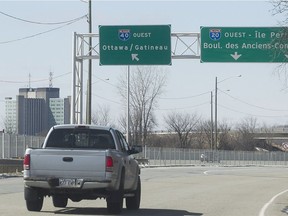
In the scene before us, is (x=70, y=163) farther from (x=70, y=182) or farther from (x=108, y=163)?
(x=108, y=163)

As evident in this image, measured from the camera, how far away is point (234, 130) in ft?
479

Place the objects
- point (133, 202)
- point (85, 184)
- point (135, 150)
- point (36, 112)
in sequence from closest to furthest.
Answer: point (85, 184) < point (135, 150) < point (133, 202) < point (36, 112)

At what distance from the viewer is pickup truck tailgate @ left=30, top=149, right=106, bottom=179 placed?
558 inches

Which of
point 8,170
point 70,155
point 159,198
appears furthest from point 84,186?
point 8,170

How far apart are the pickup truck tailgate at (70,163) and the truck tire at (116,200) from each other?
573mm

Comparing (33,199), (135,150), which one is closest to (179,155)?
(135,150)

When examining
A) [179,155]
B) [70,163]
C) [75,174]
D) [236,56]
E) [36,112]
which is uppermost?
[36,112]

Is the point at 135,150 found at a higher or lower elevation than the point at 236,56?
lower

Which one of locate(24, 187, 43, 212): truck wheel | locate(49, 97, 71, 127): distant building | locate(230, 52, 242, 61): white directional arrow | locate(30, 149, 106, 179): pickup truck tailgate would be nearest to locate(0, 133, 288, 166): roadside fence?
locate(230, 52, 242, 61): white directional arrow

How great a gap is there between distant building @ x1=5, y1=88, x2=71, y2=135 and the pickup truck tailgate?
109 meters

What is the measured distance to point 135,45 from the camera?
3353 cm

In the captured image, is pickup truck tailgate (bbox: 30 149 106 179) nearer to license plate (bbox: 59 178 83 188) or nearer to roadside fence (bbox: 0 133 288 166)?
license plate (bbox: 59 178 83 188)

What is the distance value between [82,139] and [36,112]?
117781 millimetres

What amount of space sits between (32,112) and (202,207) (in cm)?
11983
